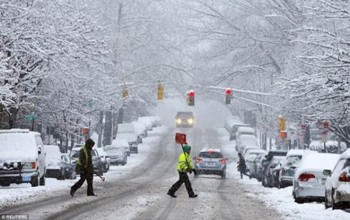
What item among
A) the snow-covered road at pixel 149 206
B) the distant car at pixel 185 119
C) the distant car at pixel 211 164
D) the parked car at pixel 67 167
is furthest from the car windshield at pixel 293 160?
the distant car at pixel 185 119

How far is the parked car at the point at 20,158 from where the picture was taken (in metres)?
29.6

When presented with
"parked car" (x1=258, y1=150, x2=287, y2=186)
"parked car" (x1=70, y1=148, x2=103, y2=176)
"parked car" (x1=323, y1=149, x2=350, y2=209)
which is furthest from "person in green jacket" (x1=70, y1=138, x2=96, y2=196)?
"parked car" (x1=70, y1=148, x2=103, y2=176)

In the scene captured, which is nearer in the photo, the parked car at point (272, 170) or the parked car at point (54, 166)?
the parked car at point (272, 170)

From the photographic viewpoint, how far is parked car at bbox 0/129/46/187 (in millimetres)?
29625

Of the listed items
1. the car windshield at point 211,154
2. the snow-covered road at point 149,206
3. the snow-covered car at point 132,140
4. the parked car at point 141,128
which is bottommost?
the snow-covered road at point 149,206

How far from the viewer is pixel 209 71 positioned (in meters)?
60.3

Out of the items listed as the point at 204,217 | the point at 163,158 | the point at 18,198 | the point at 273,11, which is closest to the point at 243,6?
the point at 273,11

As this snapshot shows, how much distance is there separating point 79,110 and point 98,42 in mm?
14562

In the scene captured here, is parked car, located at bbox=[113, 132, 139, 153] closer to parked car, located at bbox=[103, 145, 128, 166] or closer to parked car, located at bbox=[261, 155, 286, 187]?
parked car, located at bbox=[103, 145, 128, 166]

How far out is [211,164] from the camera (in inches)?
1887

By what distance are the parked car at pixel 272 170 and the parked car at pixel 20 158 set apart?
9702mm

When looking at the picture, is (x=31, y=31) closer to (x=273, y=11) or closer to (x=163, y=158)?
(x=273, y=11)

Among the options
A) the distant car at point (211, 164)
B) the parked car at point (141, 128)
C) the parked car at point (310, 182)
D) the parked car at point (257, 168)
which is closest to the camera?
the parked car at point (310, 182)

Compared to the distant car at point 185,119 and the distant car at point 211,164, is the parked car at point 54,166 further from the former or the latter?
the distant car at point 185,119
